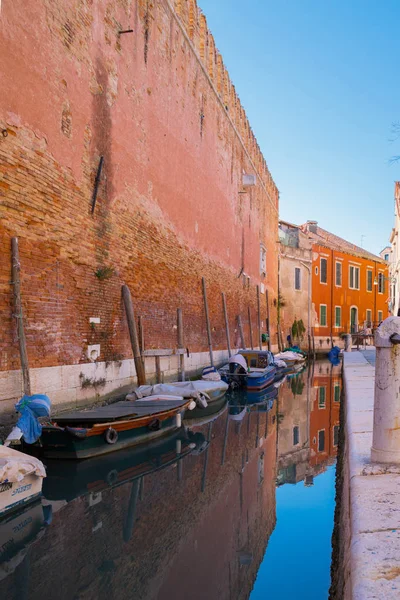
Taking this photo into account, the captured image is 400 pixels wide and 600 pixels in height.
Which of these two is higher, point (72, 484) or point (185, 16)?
point (185, 16)

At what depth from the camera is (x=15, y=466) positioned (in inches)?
166

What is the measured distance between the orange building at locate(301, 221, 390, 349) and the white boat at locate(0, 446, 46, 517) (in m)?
27.5

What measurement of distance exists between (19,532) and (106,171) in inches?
253

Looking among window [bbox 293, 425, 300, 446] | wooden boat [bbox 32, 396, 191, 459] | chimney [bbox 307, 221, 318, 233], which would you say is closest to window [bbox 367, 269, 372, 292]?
chimney [bbox 307, 221, 318, 233]

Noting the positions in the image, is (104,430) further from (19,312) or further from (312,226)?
(312,226)

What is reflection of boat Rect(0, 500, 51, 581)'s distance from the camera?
352 centimetres

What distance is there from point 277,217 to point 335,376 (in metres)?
13.6

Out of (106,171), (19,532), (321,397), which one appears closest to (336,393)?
(321,397)

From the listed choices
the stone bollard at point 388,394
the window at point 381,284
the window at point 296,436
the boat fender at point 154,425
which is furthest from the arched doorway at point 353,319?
the stone bollard at point 388,394

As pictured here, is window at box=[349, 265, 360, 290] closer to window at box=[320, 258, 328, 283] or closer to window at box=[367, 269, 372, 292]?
window at box=[367, 269, 372, 292]

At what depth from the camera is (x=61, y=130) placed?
768cm

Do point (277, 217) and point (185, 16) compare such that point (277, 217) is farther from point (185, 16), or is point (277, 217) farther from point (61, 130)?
point (61, 130)

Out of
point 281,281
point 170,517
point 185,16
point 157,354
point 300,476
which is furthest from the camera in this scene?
point 281,281

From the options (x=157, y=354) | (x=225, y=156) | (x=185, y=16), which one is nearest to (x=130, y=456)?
(x=157, y=354)
